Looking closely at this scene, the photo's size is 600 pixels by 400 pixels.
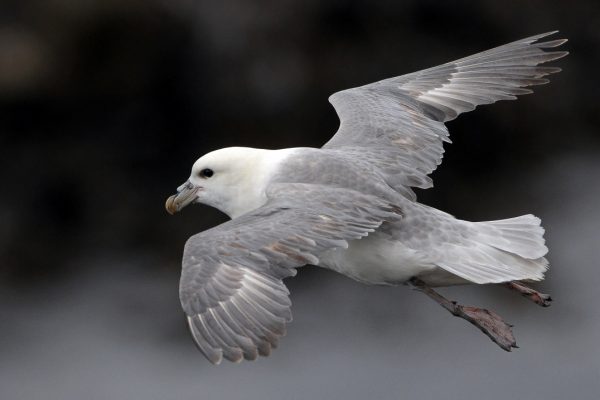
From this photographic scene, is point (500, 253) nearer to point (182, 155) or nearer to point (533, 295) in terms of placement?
point (533, 295)

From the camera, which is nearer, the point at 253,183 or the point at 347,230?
the point at 347,230

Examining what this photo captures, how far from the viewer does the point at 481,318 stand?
19.9 feet

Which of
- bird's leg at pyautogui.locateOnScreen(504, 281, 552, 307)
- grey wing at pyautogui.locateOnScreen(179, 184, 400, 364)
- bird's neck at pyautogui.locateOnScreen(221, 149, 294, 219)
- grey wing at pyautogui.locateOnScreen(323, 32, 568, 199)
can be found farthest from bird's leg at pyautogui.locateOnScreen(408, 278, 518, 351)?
bird's neck at pyautogui.locateOnScreen(221, 149, 294, 219)

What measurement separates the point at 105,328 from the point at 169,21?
2.70 metres

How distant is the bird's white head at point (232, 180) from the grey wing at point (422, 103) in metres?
0.50

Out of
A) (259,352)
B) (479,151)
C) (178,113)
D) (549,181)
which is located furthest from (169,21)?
(259,352)

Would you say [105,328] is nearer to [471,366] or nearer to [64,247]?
[64,247]

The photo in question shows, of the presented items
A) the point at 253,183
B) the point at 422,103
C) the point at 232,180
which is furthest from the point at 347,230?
the point at 422,103

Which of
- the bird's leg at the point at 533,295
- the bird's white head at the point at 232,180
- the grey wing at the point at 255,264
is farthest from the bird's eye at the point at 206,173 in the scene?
the bird's leg at the point at 533,295

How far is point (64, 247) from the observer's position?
37.8 ft

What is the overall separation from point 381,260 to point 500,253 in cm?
54

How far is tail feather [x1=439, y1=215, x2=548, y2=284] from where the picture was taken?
225 inches

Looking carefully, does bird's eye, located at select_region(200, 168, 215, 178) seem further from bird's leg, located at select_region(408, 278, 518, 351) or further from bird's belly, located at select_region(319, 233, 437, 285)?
bird's leg, located at select_region(408, 278, 518, 351)

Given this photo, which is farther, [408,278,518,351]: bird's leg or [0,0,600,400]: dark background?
[0,0,600,400]: dark background
